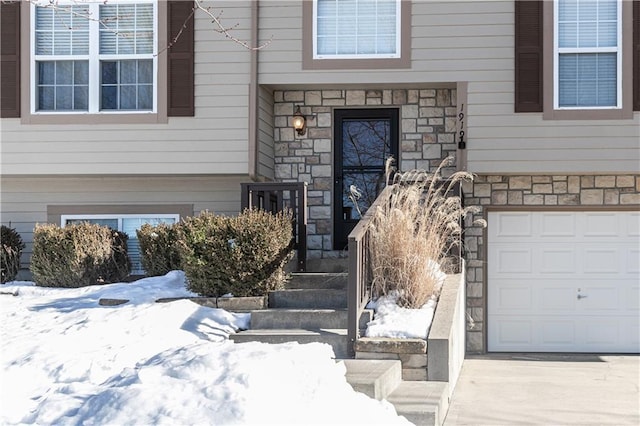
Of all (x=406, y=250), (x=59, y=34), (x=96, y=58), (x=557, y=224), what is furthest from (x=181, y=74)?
(x=557, y=224)

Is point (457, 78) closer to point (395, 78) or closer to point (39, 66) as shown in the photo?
point (395, 78)

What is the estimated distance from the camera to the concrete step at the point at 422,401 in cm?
585

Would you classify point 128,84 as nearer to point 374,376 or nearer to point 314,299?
point 314,299

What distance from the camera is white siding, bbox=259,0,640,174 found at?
1070cm

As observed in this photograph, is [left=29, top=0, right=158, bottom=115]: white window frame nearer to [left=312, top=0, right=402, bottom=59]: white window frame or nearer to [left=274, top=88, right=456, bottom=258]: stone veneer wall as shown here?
[left=274, top=88, right=456, bottom=258]: stone veneer wall

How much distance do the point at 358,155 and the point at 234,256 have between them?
3.66 meters

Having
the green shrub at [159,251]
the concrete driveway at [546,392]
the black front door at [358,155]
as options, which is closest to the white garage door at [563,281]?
the concrete driveway at [546,392]

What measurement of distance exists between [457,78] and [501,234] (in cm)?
228

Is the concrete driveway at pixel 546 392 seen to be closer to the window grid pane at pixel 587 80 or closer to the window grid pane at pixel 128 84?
the window grid pane at pixel 587 80

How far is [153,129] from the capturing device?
430 inches

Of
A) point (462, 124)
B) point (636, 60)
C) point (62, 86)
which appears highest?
point (636, 60)

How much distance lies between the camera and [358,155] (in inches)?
460

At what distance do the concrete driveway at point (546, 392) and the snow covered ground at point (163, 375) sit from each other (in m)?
1.56

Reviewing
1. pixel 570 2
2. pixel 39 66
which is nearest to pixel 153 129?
pixel 39 66
